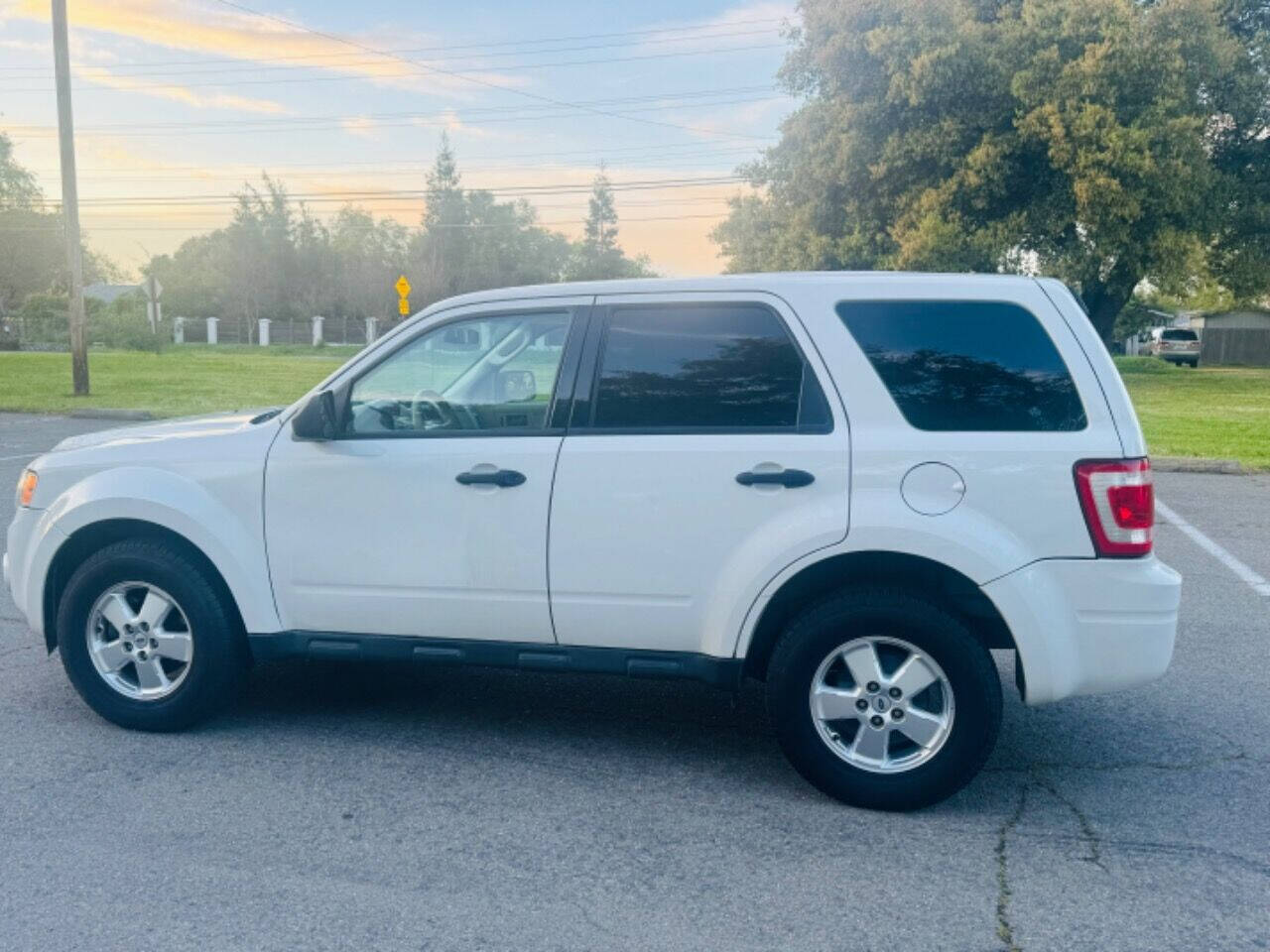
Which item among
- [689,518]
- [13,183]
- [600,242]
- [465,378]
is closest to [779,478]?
[689,518]

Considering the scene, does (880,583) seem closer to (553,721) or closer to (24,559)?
(553,721)

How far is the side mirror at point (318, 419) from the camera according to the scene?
4645 mm

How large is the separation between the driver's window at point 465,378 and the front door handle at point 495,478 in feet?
0.77

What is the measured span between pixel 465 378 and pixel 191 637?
5.00 feet

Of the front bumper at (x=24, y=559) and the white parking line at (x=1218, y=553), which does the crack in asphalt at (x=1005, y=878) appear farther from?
the white parking line at (x=1218, y=553)

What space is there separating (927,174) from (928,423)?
3147cm

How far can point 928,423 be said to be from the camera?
4168 millimetres

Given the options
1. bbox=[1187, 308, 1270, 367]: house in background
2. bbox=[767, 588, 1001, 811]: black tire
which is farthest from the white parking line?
bbox=[1187, 308, 1270, 367]: house in background

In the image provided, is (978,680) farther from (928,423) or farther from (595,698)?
(595,698)

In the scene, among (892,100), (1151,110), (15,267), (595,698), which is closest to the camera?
(595,698)

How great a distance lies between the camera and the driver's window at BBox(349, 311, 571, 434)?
183 inches

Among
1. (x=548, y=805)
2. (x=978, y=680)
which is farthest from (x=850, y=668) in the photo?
(x=548, y=805)

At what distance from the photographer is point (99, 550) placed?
495 centimetres

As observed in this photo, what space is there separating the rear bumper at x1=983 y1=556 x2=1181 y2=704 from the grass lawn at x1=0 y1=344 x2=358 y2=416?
16954 mm
